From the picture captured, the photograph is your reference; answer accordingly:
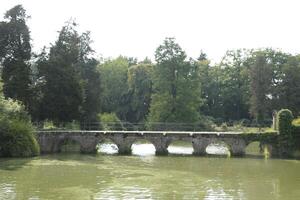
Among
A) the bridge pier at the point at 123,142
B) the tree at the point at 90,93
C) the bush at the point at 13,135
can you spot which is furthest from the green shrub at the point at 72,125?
the bush at the point at 13,135

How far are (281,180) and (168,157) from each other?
14.3 m

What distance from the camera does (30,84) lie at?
48156 mm

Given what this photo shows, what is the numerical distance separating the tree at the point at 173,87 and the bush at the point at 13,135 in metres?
20.9

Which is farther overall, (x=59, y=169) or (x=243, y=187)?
(x=59, y=169)

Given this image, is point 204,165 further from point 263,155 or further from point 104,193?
point 104,193

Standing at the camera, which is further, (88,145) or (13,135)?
(88,145)

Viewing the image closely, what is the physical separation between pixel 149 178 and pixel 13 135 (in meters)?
15.6

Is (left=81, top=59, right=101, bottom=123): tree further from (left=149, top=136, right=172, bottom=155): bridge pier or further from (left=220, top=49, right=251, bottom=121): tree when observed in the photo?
(left=220, top=49, right=251, bottom=121): tree

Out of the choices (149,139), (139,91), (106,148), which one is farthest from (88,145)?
(139,91)

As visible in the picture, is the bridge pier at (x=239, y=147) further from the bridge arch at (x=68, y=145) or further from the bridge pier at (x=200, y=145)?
the bridge arch at (x=68, y=145)

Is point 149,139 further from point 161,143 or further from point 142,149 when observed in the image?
point 142,149

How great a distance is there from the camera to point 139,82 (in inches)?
2889

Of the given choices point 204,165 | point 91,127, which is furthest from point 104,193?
point 91,127

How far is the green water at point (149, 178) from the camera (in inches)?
901
